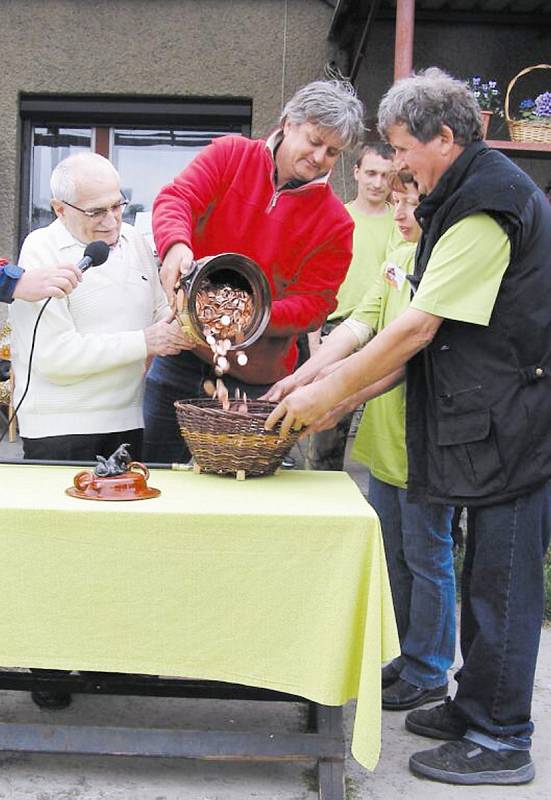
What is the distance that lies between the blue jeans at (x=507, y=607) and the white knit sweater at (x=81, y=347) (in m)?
1.11

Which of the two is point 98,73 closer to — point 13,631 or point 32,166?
point 32,166

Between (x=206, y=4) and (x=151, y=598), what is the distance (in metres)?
5.00

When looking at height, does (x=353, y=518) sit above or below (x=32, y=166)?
below

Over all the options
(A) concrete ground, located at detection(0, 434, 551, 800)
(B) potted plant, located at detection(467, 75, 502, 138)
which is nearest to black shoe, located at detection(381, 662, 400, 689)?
(A) concrete ground, located at detection(0, 434, 551, 800)

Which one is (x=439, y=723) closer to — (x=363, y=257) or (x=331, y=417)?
(x=331, y=417)

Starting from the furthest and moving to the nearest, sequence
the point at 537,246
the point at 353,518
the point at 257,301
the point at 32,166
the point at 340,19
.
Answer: the point at 32,166 → the point at 340,19 → the point at 257,301 → the point at 537,246 → the point at 353,518

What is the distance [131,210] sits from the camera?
673 centimetres

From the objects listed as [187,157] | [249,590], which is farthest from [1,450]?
[249,590]

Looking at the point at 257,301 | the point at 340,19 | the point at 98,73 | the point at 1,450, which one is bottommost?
the point at 1,450

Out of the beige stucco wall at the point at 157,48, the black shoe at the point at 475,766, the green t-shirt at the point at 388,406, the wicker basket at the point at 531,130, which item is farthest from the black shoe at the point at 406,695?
the beige stucco wall at the point at 157,48

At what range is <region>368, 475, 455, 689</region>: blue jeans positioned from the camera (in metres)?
3.02

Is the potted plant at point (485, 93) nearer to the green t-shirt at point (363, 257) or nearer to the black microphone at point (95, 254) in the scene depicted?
the green t-shirt at point (363, 257)

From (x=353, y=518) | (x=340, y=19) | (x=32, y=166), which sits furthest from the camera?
(x=32, y=166)

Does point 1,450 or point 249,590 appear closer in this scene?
point 249,590
